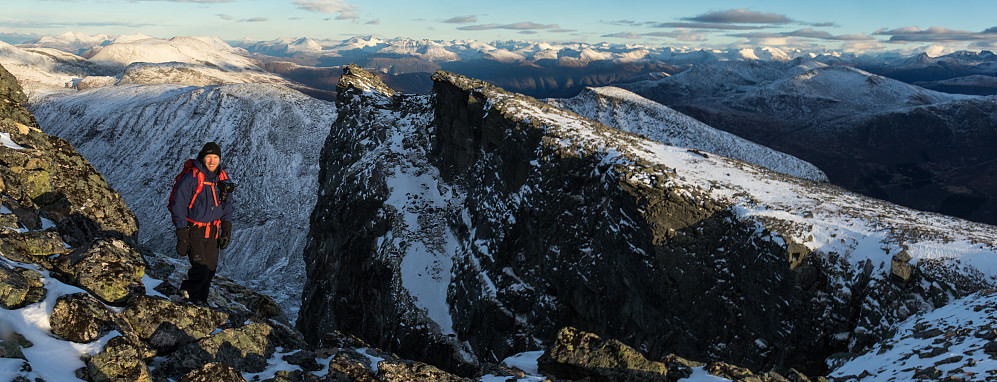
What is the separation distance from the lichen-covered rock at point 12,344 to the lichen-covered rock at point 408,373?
6046mm

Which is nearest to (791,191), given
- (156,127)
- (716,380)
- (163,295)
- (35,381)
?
(716,380)

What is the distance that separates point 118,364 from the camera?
880cm

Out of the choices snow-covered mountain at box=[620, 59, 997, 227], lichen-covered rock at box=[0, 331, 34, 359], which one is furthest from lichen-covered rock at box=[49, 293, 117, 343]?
snow-covered mountain at box=[620, 59, 997, 227]

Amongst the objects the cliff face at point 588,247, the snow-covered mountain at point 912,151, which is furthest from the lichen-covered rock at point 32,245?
the snow-covered mountain at point 912,151

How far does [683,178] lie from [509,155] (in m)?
13.7

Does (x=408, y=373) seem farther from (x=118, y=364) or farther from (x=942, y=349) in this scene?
(x=942, y=349)

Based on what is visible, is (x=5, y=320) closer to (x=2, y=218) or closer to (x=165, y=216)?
(x=2, y=218)

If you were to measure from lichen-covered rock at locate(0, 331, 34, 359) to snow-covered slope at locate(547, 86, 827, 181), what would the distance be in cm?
12546

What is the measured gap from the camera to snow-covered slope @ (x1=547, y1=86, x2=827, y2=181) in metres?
122

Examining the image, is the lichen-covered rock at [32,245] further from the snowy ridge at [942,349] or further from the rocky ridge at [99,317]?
the snowy ridge at [942,349]

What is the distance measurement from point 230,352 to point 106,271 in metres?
3.41

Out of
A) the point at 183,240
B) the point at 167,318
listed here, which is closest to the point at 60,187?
the point at 183,240

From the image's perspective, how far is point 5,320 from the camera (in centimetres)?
847

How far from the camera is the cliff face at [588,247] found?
944 inches
